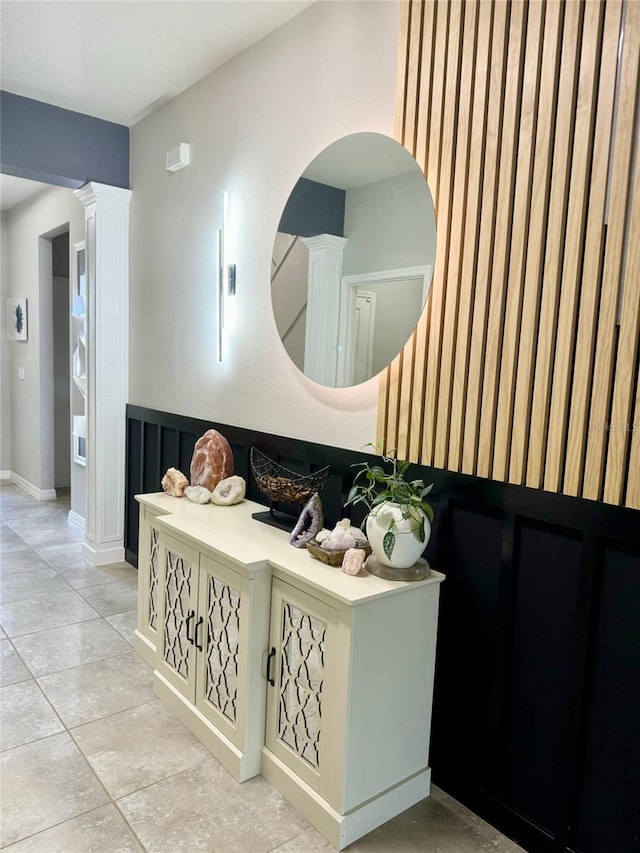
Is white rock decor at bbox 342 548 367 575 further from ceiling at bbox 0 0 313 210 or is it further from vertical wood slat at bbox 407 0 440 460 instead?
ceiling at bbox 0 0 313 210

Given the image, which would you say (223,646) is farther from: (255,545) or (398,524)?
(398,524)

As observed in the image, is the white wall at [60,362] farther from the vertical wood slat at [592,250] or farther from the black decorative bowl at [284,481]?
the vertical wood slat at [592,250]

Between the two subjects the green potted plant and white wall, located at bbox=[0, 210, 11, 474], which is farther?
white wall, located at bbox=[0, 210, 11, 474]

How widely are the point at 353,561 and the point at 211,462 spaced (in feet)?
3.65

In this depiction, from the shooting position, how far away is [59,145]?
142 inches

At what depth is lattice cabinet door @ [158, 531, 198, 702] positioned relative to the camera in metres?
2.30

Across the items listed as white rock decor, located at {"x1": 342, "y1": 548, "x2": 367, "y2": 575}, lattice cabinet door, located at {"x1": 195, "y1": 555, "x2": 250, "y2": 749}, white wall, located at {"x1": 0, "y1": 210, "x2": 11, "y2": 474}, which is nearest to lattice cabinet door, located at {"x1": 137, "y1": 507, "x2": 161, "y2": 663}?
lattice cabinet door, located at {"x1": 195, "y1": 555, "x2": 250, "y2": 749}

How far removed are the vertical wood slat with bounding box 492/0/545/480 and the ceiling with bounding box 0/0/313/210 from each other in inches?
47.3

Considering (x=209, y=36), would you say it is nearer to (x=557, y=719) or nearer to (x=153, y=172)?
(x=153, y=172)

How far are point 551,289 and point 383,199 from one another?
0.76 metres

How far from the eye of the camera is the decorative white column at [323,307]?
2354mm

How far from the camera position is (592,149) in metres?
1.58

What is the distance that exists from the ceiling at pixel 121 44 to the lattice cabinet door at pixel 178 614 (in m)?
2.16

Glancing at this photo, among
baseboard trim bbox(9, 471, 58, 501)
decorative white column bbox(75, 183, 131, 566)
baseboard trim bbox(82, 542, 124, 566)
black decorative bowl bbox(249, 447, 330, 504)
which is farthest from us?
baseboard trim bbox(9, 471, 58, 501)
